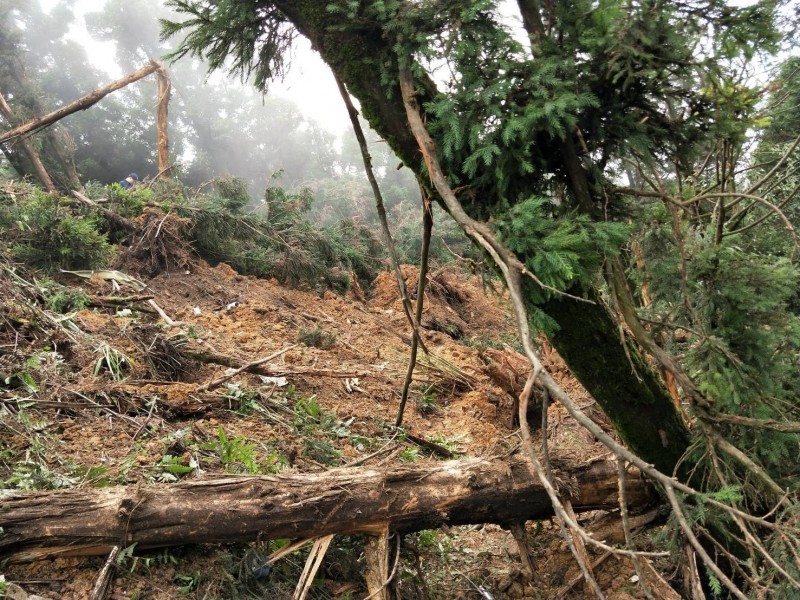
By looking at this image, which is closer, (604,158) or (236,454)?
(604,158)

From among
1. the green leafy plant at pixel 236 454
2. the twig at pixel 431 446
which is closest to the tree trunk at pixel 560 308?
the twig at pixel 431 446

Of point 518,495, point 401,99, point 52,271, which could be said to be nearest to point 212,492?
point 518,495

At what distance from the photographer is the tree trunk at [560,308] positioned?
8.08 feet

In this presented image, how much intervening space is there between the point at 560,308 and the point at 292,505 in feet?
5.11

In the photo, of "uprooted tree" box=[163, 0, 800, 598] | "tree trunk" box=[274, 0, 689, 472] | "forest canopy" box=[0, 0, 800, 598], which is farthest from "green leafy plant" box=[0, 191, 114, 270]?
"tree trunk" box=[274, 0, 689, 472]

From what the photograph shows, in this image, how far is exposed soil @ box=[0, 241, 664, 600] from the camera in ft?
8.60

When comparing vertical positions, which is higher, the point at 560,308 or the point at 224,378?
the point at 560,308

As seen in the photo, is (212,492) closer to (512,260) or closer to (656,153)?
(512,260)

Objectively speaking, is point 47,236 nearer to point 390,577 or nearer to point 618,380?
point 390,577

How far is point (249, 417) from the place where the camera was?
425cm

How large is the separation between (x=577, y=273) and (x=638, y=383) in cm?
96

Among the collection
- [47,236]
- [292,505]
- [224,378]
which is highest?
[47,236]

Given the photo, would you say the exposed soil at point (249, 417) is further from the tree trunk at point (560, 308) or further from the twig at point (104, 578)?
the tree trunk at point (560, 308)

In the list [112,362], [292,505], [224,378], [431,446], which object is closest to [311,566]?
[292,505]
